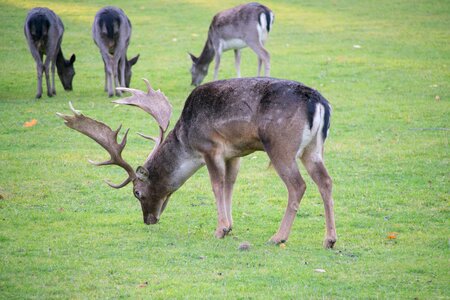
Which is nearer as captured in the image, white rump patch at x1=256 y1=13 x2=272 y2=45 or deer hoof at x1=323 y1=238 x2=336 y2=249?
deer hoof at x1=323 y1=238 x2=336 y2=249

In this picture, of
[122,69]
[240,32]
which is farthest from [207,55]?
[122,69]

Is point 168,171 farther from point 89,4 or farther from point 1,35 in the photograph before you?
point 89,4

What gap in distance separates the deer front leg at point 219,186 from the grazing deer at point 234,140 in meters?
0.01

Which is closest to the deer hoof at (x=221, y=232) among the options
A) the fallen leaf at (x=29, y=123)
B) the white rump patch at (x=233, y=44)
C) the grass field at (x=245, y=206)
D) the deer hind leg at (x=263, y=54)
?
the grass field at (x=245, y=206)

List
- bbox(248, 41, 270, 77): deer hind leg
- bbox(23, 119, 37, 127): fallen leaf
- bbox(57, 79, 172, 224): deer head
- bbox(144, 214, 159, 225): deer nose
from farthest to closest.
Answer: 1. bbox(248, 41, 270, 77): deer hind leg
2. bbox(23, 119, 37, 127): fallen leaf
3. bbox(144, 214, 159, 225): deer nose
4. bbox(57, 79, 172, 224): deer head

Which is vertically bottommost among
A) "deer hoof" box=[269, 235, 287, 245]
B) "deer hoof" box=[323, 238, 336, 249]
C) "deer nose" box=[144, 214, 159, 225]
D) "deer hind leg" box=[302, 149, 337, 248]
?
"deer nose" box=[144, 214, 159, 225]

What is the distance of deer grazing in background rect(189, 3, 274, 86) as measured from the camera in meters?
19.0

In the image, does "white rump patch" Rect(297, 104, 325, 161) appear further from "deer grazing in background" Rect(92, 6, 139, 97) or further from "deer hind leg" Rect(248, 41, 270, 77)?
"deer hind leg" Rect(248, 41, 270, 77)

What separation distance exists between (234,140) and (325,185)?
1.06m

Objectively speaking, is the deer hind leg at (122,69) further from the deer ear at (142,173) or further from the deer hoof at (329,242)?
the deer hoof at (329,242)

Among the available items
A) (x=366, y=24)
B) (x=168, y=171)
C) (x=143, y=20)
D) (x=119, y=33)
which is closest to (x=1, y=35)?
(x=143, y=20)

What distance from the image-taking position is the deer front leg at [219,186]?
330 inches

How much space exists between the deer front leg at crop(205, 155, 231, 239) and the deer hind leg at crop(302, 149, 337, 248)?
908 millimetres

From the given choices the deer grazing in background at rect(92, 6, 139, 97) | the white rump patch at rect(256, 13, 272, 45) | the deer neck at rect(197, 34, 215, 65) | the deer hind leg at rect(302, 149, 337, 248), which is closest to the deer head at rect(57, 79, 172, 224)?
the deer hind leg at rect(302, 149, 337, 248)
